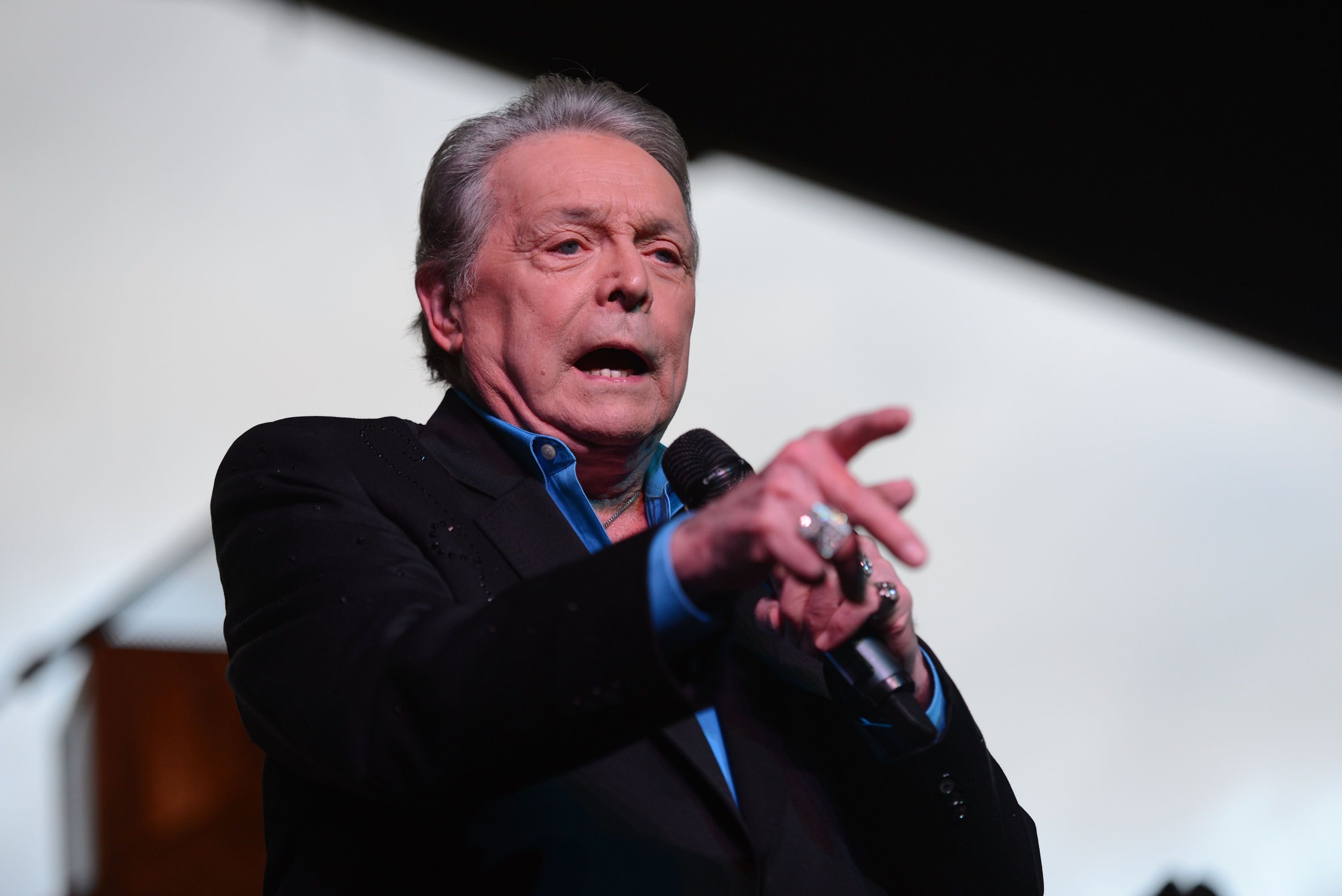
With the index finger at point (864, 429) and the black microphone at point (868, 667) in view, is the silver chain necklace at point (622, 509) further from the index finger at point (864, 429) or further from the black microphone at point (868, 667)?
the index finger at point (864, 429)

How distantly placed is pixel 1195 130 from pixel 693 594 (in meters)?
3.10

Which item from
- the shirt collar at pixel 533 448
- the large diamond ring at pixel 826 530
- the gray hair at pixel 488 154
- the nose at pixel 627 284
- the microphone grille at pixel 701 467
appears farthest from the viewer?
the gray hair at pixel 488 154

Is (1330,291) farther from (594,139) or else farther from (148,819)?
(148,819)

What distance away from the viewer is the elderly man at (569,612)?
0.78m

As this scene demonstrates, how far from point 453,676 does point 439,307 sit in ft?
3.50

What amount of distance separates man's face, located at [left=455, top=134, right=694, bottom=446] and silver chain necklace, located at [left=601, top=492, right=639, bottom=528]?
13 centimetres

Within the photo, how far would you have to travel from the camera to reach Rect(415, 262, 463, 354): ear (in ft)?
5.57

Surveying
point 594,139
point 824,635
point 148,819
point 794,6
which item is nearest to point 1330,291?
point 794,6

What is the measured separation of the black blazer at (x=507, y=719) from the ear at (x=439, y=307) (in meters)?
0.20

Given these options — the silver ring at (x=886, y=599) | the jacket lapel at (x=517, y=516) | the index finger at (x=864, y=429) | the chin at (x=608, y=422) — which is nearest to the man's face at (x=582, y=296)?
the chin at (x=608, y=422)

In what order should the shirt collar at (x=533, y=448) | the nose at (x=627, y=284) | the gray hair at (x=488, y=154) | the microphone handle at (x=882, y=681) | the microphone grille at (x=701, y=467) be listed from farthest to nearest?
the gray hair at (x=488, y=154)
the nose at (x=627, y=284)
the shirt collar at (x=533, y=448)
the microphone grille at (x=701, y=467)
the microphone handle at (x=882, y=681)

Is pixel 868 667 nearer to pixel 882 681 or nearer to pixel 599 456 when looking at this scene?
pixel 882 681

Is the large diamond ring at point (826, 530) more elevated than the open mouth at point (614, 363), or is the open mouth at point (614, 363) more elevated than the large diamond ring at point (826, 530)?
Answer: the large diamond ring at point (826, 530)

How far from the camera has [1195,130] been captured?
127 inches
